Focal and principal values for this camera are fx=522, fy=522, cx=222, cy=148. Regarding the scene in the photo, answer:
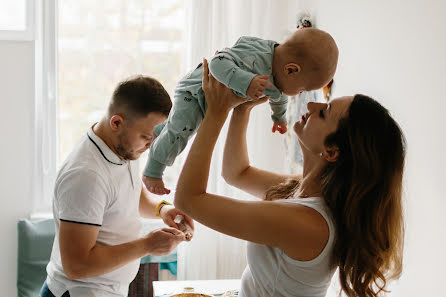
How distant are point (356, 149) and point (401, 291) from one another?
775mm

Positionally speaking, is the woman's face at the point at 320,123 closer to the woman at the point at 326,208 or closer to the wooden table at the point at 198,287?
the woman at the point at 326,208

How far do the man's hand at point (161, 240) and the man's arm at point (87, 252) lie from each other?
0.05m

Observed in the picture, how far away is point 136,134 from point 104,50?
4.91 feet

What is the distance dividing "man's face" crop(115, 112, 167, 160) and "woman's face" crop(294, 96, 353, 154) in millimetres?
517

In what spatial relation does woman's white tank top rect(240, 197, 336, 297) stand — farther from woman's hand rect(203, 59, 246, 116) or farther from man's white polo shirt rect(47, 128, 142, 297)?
man's white polo shirt rect(47, 128, 142, 297)

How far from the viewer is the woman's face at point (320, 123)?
1308 mm

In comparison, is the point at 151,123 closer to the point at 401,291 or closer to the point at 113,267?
the point at 113,267

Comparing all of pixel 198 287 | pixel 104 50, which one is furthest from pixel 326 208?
pixel 104 50

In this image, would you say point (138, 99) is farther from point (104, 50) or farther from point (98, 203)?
point (104, 50)

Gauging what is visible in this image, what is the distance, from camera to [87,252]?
1551 millimetres

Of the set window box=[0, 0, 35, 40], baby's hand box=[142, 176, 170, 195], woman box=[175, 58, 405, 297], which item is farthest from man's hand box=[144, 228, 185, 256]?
window box=[0, 0, 35, 40]

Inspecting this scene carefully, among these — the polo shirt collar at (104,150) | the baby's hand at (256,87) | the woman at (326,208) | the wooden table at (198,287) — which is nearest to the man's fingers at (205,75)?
the woman at (326,208)

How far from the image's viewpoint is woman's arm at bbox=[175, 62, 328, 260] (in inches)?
48.0

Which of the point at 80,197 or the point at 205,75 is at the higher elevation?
the point at 205,75
